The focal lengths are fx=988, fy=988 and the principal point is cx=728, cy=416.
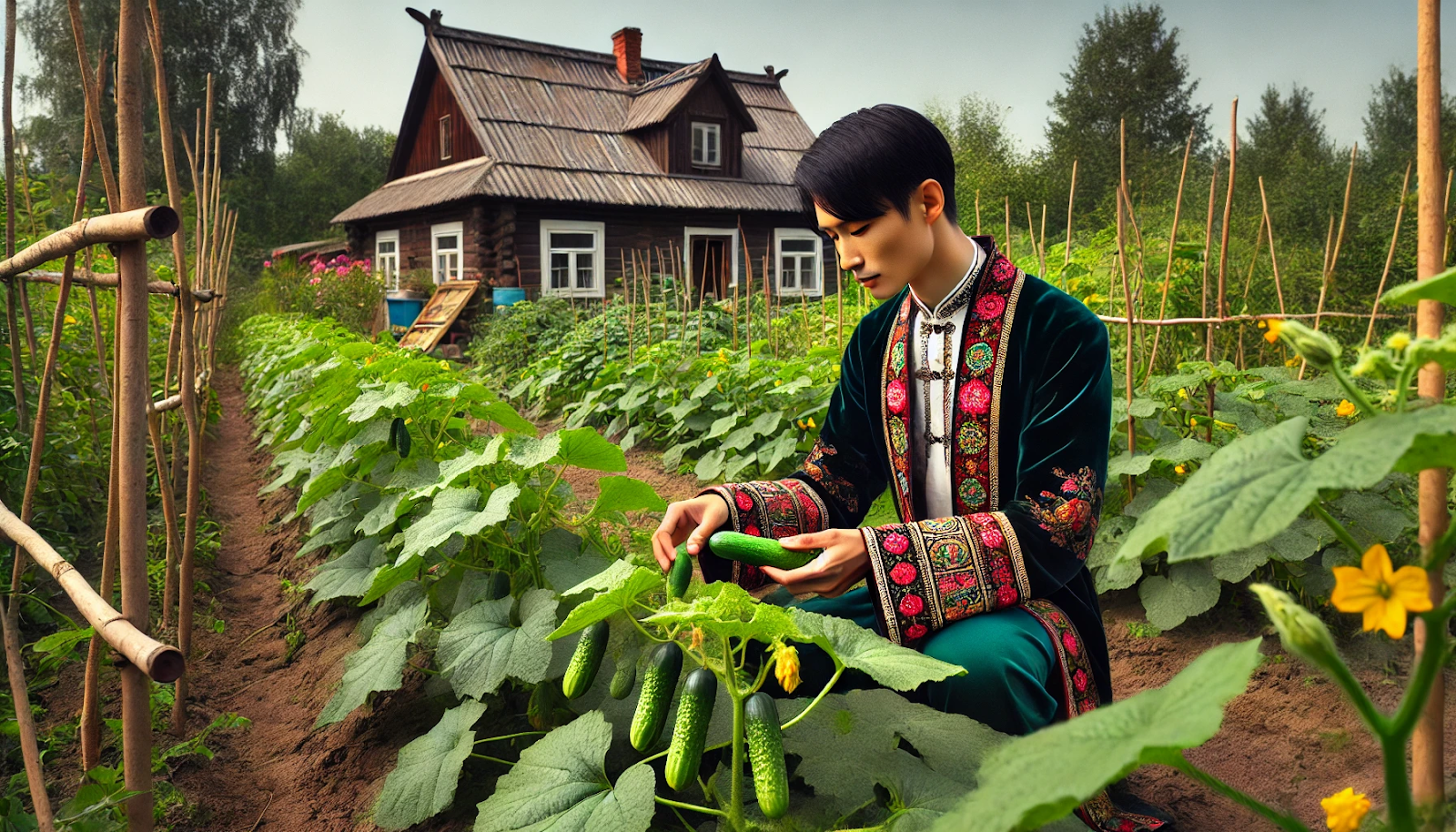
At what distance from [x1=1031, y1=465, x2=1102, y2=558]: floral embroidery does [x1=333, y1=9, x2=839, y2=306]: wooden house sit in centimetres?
1314

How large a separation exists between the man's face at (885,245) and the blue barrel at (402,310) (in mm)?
14445

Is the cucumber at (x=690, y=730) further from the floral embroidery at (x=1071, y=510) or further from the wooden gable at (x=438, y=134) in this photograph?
the wooden gable at (x=438, y=134)

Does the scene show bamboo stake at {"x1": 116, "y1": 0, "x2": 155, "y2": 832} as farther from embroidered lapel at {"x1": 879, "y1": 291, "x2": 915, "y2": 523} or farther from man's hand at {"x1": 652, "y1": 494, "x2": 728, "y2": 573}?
embroidered lapel at {"x1": 879, "y1": 291, "x2": 915, "y2": 523}

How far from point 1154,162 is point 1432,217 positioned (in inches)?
1491

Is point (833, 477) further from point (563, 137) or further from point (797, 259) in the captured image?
point (797, 259)

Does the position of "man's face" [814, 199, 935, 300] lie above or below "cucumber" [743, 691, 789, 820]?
above

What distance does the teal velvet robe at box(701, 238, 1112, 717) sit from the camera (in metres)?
1.81

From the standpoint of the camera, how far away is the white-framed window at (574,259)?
15562mm

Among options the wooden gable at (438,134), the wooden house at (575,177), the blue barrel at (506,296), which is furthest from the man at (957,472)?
the wooden gable at (438,134)

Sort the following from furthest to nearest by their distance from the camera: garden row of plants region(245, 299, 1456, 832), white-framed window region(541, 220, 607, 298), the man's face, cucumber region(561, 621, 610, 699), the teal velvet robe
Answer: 1. white-framed window region(541, 220, 607, 298)
2. the man's face
3. the teal velvet robe
4. cucumber region(561, 621, 610, 699)
5. garden row of plants region(245, 299, 1456, 832)

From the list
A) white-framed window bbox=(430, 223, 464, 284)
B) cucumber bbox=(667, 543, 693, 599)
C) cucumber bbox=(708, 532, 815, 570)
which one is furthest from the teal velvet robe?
white-framed window bbox=(430, 223, 464, 284)

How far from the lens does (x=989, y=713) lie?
1.73 m

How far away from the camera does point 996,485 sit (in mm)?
2047

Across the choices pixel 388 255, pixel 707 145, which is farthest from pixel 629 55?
pixel 388 255
